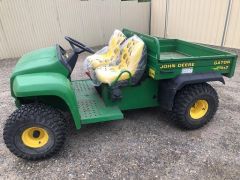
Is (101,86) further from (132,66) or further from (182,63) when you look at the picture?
(182,63)

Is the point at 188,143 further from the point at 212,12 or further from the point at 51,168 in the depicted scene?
the point at 212,12

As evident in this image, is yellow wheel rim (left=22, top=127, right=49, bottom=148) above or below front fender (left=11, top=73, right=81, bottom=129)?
below

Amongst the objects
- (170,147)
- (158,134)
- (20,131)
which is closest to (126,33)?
(158,134)

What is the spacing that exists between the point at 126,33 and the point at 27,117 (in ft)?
7.85

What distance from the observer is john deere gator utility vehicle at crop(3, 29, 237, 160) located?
2.72 meters

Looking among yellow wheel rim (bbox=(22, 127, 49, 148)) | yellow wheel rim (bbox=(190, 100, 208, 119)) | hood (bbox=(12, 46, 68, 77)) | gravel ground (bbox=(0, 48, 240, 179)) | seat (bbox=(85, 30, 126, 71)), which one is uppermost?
hood (bbox=(12, 46, 68, 77))

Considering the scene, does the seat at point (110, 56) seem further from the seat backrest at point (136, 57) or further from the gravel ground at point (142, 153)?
the gravel ground at point (142, 153)

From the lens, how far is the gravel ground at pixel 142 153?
272cm

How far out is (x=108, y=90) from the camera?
11.0ft

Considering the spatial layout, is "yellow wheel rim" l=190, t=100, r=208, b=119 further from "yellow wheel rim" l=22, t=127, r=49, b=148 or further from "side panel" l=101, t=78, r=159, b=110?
"yellow wheel rim" l=22, t=127, r=49, b=148

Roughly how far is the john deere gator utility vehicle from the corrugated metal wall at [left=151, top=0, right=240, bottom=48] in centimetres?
430

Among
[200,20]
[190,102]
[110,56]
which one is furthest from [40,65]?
[200,20]

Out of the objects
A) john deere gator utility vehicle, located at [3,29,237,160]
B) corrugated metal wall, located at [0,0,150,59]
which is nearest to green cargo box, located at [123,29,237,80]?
john deere gator utility vehicle, located at [3,29,237,160]

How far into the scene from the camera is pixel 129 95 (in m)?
3.44
